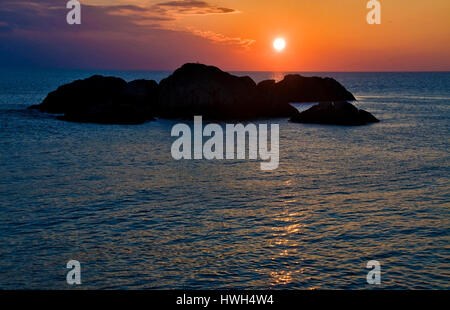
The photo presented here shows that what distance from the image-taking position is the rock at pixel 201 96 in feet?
242

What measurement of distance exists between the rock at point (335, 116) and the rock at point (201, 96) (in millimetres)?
11742

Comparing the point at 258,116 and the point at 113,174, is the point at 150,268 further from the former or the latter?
the point at 258,116

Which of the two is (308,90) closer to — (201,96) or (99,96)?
(201,96)

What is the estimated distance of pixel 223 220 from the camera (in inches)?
792

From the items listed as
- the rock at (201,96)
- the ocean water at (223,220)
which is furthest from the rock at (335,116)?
the ocean water at (223,220)

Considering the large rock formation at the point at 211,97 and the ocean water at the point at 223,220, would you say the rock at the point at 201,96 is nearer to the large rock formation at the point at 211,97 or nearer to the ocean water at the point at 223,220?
the large rock formation at the point at 211,97

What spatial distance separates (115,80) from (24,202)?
6322cm

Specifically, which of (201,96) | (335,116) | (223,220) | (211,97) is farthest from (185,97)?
(223,220)

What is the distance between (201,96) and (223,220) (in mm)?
55519

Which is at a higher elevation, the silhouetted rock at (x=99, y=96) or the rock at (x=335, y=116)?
the silhouetted rock at (x=99, y=96)

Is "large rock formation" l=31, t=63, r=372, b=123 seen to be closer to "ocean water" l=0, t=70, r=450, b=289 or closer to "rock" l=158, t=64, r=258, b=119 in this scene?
"rock" l=158, t=64, r=258, b=119

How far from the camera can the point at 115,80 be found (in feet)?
273

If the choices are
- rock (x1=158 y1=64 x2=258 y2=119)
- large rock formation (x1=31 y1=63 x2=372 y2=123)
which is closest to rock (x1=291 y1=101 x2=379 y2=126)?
large rock formation (x1=31 y1=63 x2=372 y2=123)
